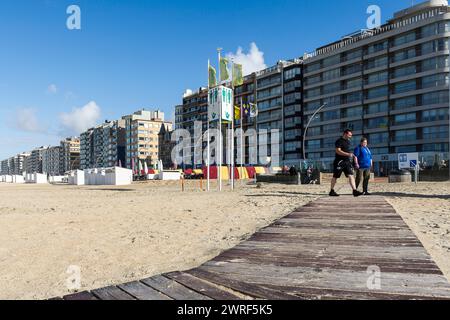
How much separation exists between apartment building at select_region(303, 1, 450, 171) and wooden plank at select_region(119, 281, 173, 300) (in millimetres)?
60418

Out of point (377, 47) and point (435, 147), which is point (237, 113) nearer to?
point (435, 147)

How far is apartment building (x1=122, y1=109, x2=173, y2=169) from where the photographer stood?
139000 millimetres

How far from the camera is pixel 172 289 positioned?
323 centimetres

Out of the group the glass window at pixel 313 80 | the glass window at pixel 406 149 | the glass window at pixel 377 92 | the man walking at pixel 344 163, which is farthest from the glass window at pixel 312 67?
the man walking at pixel 344 163

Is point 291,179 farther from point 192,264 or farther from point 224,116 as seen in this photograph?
point 192,264

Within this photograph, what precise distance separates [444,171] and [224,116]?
1986 centimetres

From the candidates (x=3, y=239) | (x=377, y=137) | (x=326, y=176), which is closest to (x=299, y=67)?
(x=377, y=137)

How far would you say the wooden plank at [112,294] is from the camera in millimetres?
3018

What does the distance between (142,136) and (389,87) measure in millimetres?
96526

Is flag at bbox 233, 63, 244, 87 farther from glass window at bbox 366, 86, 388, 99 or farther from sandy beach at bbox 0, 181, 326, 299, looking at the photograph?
glass window at bbox 366, 86, 388, 99

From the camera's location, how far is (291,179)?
3069 centimetres

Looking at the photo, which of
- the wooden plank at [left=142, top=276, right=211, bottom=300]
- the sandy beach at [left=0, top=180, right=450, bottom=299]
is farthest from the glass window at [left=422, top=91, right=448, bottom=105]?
the wooden plank at [left=142, top=276, right=211, bottom=300]

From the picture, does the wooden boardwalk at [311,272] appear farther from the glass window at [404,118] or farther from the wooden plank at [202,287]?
the glass window at [404,118]
